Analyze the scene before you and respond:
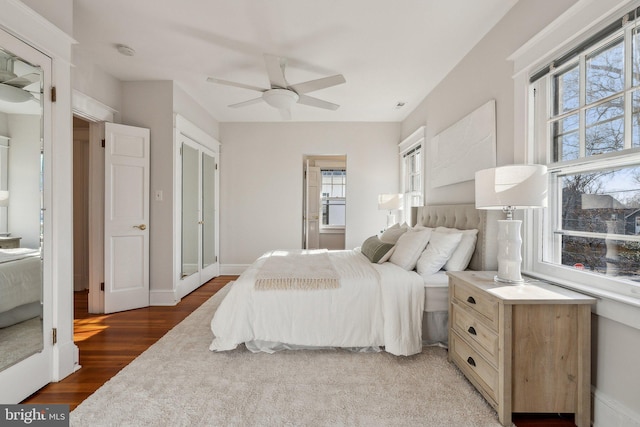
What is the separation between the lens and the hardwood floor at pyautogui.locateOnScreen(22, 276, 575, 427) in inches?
66.2

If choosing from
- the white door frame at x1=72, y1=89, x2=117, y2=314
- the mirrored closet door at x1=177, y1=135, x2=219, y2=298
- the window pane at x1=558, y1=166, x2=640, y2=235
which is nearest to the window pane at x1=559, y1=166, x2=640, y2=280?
the window pane at x1=558, y1=166, x2=640, y2=235

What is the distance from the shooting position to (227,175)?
5066 mm

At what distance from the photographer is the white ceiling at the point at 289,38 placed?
2188mm

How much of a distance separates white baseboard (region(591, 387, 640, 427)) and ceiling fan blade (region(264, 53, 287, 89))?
293 cm

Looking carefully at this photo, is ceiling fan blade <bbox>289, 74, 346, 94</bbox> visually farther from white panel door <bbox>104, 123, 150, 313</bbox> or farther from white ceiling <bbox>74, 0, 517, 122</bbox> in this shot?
white panel door <bbox>104, 123, 150, 313</bbox>

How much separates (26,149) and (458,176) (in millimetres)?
3424

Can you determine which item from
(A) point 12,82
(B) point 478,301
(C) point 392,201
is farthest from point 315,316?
(C) point 392,201

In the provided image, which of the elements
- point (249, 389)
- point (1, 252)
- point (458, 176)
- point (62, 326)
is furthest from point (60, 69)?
point (458, 176)

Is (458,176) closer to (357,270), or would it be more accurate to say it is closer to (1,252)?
(357,270)

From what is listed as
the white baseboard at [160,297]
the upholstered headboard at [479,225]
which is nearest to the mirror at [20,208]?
the white baseboard at [160,297]

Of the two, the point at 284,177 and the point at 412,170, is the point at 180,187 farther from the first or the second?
the point at 412,170

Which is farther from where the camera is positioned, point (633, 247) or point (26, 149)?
point (26, 149)

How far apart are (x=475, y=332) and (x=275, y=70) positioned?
2497 millimetres

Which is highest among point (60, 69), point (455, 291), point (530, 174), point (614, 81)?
point (60, 69)
